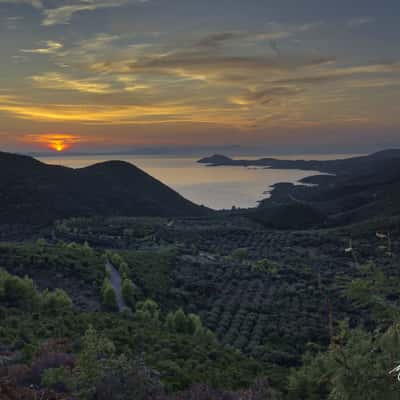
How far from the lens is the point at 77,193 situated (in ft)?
340

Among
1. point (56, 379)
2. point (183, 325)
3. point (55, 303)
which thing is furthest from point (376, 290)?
point (55, 303)

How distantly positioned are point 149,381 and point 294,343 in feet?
51.5

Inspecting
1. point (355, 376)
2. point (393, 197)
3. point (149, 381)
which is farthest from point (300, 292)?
point (393, 197)

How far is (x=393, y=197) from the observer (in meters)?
105

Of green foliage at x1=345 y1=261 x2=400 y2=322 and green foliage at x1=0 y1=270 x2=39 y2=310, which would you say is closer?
green foliage at x1=345 y1=261 x2=400 y2=322

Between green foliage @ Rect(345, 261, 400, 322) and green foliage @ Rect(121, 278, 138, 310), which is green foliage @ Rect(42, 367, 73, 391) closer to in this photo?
green foliage @ Rect(345, 261, 400, 322)

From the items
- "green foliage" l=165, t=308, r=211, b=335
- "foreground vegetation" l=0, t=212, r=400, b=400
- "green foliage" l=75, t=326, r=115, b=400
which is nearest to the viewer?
"foreground vegetation" l=0, t=212, r=400, b=400

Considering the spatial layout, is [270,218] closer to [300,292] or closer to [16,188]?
[16,188]

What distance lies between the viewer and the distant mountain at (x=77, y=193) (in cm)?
8412

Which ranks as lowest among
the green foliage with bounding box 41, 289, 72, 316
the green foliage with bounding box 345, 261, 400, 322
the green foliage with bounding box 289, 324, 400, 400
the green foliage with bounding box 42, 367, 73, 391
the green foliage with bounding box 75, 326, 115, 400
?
the green foliage with bounding box 41, 289, 72, 316

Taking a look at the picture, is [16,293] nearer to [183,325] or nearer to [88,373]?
[183,325]

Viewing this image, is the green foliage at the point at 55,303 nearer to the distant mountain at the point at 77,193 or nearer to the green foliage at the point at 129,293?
the green foliage at the point at 129,293

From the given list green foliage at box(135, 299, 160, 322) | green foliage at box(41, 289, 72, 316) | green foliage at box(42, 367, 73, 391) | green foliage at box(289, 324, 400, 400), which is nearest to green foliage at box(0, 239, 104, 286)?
green foliage at box(135, 299, 160, 322)

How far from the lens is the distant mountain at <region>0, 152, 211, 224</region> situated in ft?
276
